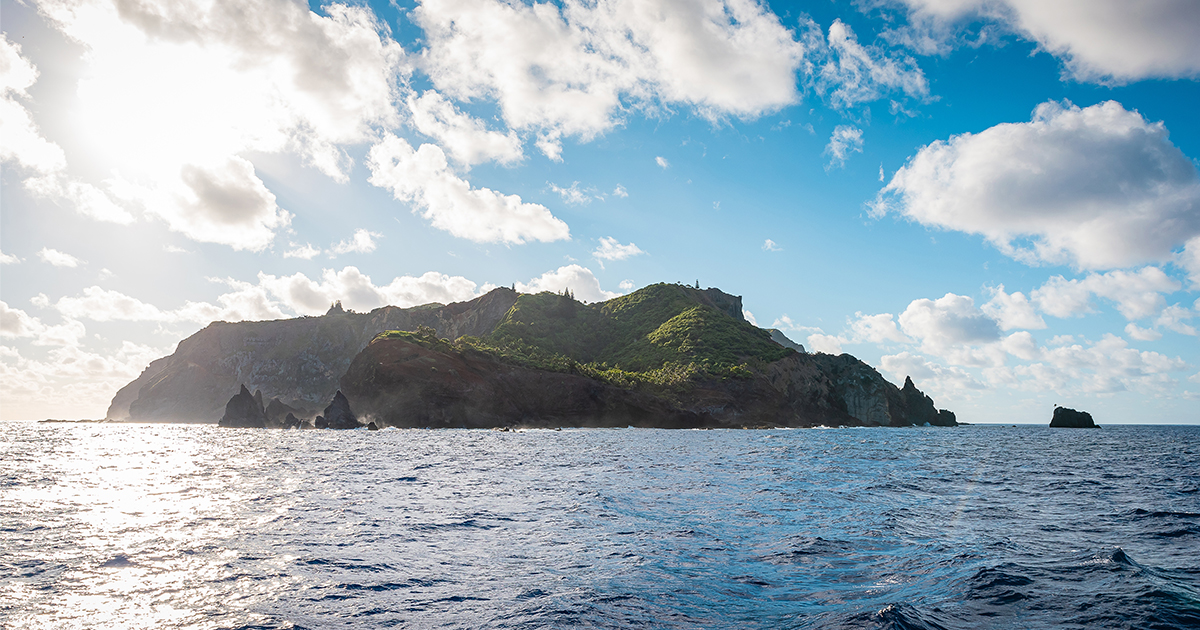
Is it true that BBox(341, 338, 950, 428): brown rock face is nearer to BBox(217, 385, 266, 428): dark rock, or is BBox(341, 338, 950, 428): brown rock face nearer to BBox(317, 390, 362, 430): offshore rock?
BBox(317, 390, 362, 430): offshore rock

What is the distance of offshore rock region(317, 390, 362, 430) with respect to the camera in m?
145

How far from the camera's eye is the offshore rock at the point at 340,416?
145000 millimetres

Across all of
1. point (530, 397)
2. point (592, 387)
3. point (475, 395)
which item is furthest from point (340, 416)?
point (592, 387)

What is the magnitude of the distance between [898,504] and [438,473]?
2748 centimetres

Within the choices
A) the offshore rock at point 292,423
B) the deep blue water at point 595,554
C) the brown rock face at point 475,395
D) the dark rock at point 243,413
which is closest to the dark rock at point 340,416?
the brown rock face at point 475,395

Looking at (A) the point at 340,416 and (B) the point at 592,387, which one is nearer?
(A) the point at 340,416

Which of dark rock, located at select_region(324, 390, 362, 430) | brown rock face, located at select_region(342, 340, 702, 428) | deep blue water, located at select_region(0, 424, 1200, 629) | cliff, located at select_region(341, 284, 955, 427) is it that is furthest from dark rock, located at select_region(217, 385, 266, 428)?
deep blue water, located at select_region(0, 424, 1200, 629)

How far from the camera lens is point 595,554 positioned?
1716 cm

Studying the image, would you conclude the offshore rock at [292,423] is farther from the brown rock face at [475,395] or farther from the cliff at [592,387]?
the cliff at [592,387]

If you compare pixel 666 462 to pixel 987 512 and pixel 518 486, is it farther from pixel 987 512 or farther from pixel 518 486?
pixel 987 512

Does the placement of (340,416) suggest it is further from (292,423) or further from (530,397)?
(530,397)

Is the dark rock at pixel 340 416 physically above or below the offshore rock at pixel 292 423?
above

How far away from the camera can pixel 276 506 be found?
2533 centimetres

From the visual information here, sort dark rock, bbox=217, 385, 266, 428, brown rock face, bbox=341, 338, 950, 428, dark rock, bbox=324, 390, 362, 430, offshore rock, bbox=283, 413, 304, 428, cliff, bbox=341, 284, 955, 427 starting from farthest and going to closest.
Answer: dark rock, bbox=217, 385, 266, 428, offshore rock, bbox=283, 413, 304, 428, cliff, bbox=341, 284, 955, 427, brown rock face, bbox=341, 338, 950, 428, dark rock, bbox=324, 390, 362, 430
